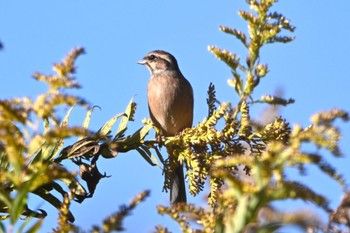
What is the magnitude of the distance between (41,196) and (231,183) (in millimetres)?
1291

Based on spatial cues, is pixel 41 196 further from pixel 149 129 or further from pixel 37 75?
pixel 37 75

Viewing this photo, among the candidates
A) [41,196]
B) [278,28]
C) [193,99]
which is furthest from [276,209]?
[193,99]

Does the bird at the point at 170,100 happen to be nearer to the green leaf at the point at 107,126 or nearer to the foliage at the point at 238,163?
the green leaf at the point at 107,126

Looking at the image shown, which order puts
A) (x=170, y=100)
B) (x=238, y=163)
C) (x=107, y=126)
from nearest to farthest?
Answer: (x=238, y=163) < (x=107, y=126) < (x=170, y=100)

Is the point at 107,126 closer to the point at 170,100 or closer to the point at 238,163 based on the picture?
the point at 238,163

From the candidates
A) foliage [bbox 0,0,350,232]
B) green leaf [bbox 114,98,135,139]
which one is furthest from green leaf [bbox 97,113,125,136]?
foliage [bbox 0,0,350,232]

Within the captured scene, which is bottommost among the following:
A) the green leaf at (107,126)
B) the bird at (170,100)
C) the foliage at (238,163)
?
the foliage at (238,163)

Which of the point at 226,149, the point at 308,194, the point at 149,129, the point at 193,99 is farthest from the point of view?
the point at 193,99

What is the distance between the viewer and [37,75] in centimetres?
133

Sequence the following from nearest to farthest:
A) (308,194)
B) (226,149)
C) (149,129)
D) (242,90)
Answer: (308,194) → (242,90) → (226,149) → (149,129)

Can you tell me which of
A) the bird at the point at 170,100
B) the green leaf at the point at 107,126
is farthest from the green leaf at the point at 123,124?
the bird at the point at 170,100

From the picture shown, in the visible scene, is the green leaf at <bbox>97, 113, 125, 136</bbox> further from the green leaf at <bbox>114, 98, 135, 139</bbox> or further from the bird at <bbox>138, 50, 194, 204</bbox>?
the bird at <bbox>138, 50, 194, 204</bbox>

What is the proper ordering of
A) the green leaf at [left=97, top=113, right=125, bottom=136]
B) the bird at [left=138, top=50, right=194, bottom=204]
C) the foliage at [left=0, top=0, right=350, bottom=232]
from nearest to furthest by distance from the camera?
the foliage at [left=0, top=0, right=350, bottom=232] < the green leaf at [left=97, top=113, right=125, bottom=136] < the bird at [left=138, top=50, right=194, bottom=204]

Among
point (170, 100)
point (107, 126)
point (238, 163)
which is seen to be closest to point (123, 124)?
point (107, 126)
